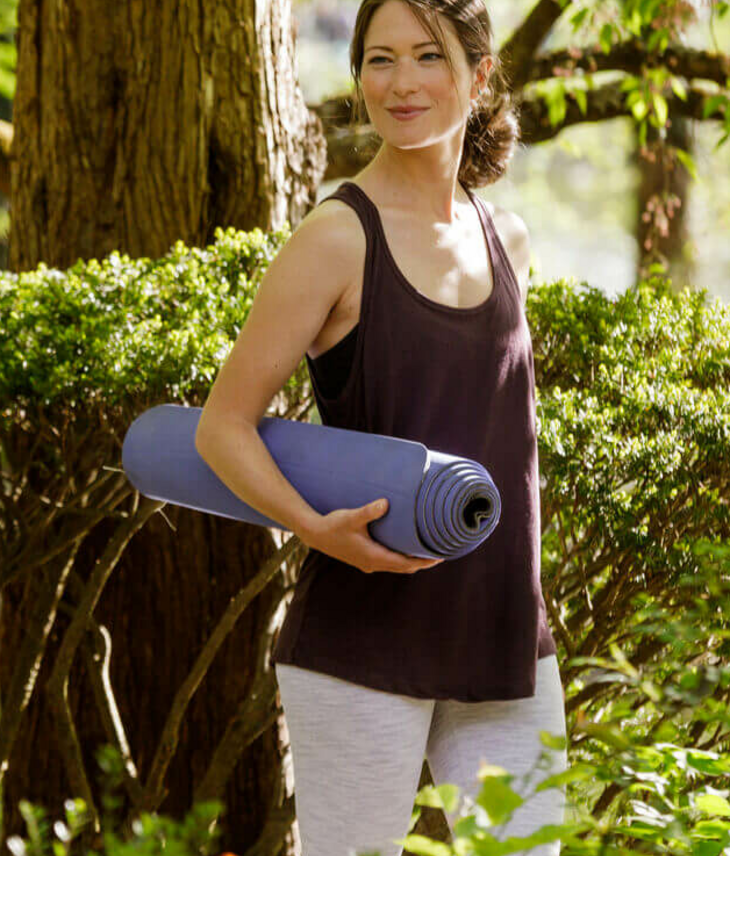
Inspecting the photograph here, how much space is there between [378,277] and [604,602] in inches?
65.0

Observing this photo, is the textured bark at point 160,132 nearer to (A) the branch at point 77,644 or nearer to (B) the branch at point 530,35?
(A) the branch at point 77,644

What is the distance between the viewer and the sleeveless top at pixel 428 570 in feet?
6.95

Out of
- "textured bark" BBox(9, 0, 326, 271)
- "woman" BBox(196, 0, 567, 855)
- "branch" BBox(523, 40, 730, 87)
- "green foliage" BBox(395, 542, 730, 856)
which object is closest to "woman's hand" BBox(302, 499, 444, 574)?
"woman" BBox(196, 0, 567, 855)

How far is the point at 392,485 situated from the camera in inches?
78.0

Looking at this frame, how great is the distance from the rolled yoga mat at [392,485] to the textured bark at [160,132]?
2.70 metres

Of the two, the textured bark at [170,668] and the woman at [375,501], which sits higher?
the woman at [375,501]

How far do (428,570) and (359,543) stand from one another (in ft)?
0.69

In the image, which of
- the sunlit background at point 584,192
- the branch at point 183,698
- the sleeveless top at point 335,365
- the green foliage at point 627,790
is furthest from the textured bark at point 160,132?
the sunlit background at point 584,192

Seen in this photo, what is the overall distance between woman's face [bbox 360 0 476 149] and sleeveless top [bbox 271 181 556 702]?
0.15 m

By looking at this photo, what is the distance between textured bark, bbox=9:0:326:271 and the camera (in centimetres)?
474

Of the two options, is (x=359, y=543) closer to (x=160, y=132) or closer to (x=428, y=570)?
(x=428, y=570)

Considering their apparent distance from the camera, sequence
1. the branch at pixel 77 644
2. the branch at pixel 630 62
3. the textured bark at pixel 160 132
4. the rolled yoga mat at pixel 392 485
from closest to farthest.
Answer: the rolled yoga mat at pixel 392 485
the branch at pixel 77 644
the textured bark at pixel 160 132
the branch at pixel 630 62

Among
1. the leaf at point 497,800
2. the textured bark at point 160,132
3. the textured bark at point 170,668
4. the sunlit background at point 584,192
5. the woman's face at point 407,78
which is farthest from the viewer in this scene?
the sunlit background at point 584,192
